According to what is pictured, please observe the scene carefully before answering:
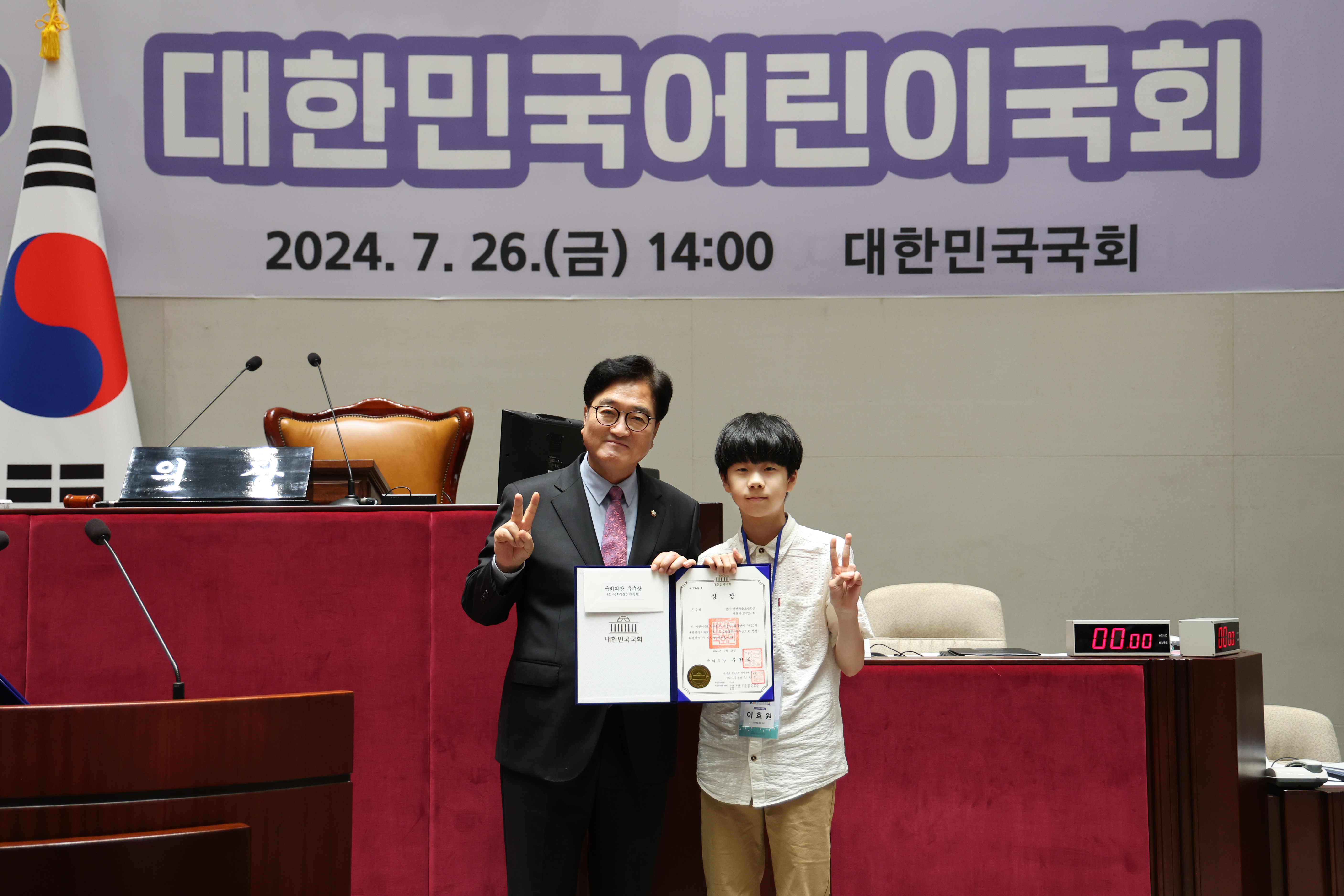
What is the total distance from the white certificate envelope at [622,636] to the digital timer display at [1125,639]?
1090 millimetres

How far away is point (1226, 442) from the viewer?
4.34 m

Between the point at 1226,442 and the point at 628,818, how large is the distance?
372 centimetres

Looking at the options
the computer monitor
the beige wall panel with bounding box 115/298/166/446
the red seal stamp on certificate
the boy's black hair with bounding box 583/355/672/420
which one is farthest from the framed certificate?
the beige wall panel with bounding box 115/298/166/446

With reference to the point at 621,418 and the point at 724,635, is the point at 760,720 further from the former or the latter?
the point at 621,418

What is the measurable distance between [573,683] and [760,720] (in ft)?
1.18

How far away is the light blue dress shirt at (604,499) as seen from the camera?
6.15 feet

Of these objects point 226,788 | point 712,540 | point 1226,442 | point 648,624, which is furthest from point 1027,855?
point 1226,442

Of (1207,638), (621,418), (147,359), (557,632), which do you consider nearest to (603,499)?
(621,418)

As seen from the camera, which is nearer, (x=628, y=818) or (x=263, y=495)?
(x=628, y=818)

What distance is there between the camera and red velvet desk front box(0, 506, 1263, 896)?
2199mm

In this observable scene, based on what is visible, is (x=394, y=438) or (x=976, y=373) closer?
(x=394, y=438)

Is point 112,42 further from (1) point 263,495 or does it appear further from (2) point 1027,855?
(2) point 1027,855

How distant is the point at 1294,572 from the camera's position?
428cm

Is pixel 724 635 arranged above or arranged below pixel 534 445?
below
